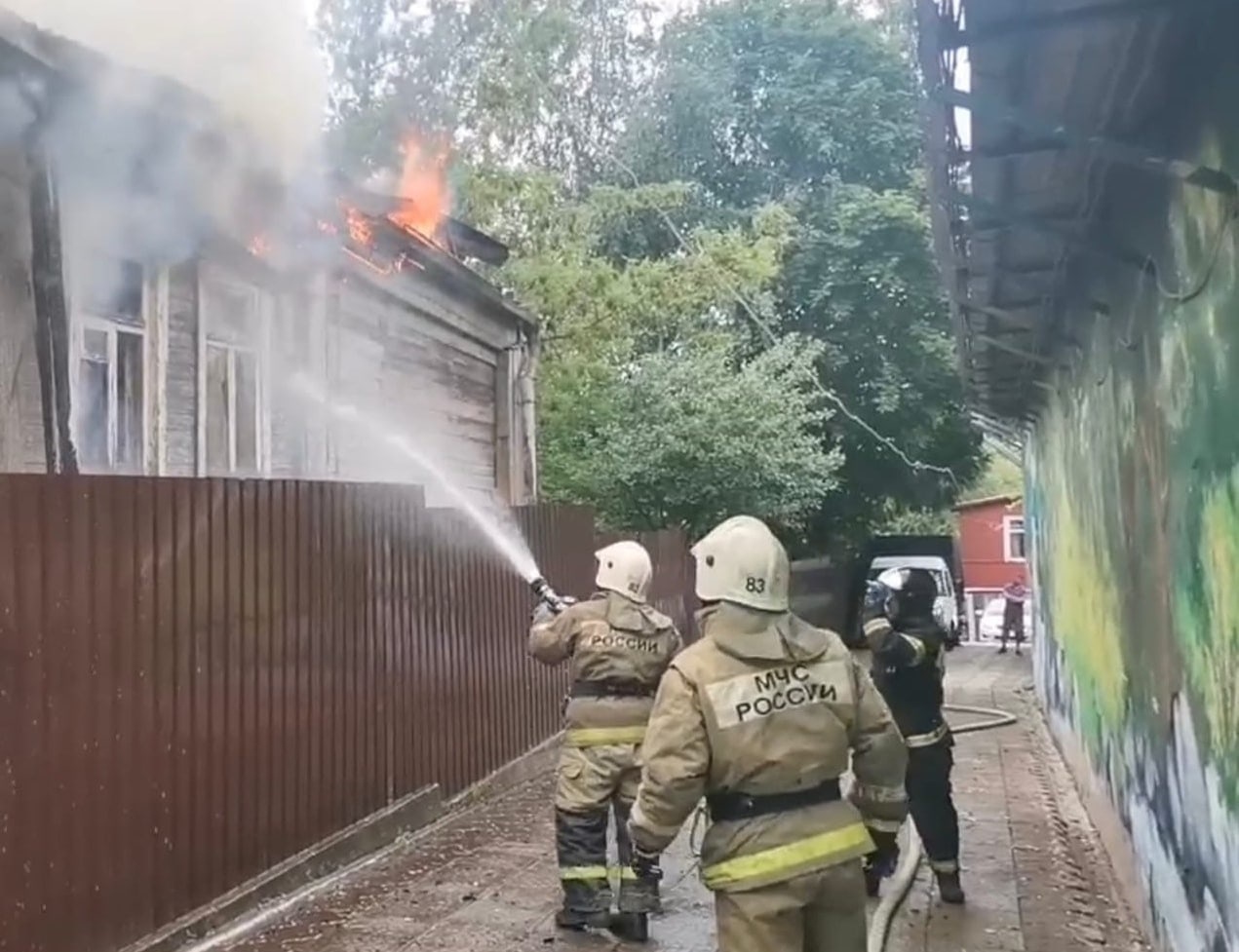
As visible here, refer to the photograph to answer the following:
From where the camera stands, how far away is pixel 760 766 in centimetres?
372

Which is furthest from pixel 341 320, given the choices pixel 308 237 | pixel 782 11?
pixel 782 11

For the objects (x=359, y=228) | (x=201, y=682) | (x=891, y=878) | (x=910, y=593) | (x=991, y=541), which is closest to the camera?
(x=201, y=682)

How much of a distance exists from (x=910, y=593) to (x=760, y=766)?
114 inches

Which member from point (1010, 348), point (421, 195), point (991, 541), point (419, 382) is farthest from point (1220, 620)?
point (991, 541)

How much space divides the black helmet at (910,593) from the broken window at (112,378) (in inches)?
194

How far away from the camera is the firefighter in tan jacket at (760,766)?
3.72 meters

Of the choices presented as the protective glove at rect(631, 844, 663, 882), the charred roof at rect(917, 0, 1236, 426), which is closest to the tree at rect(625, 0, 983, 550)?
the charred roof at rect(917, 0, 1236, 426)

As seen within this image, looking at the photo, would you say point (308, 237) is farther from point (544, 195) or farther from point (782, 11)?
point (782, 11)

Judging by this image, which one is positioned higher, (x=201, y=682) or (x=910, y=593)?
(x=910, y=593)

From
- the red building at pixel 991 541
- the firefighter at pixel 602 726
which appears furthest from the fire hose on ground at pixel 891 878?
the red building at pixel 991 541

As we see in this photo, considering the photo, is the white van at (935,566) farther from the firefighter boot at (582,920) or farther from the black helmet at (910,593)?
the firefighter boot at (582,920)

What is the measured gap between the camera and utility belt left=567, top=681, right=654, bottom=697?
6.03 meters

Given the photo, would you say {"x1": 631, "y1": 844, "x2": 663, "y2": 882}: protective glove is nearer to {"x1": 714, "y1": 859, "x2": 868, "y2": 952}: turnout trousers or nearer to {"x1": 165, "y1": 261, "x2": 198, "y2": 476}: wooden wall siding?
{"x1": 714, "y1": 859, "x2": 868, "y2": 952}: turnout trousers

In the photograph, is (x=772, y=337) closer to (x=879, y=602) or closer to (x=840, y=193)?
(x=840, y=193)
